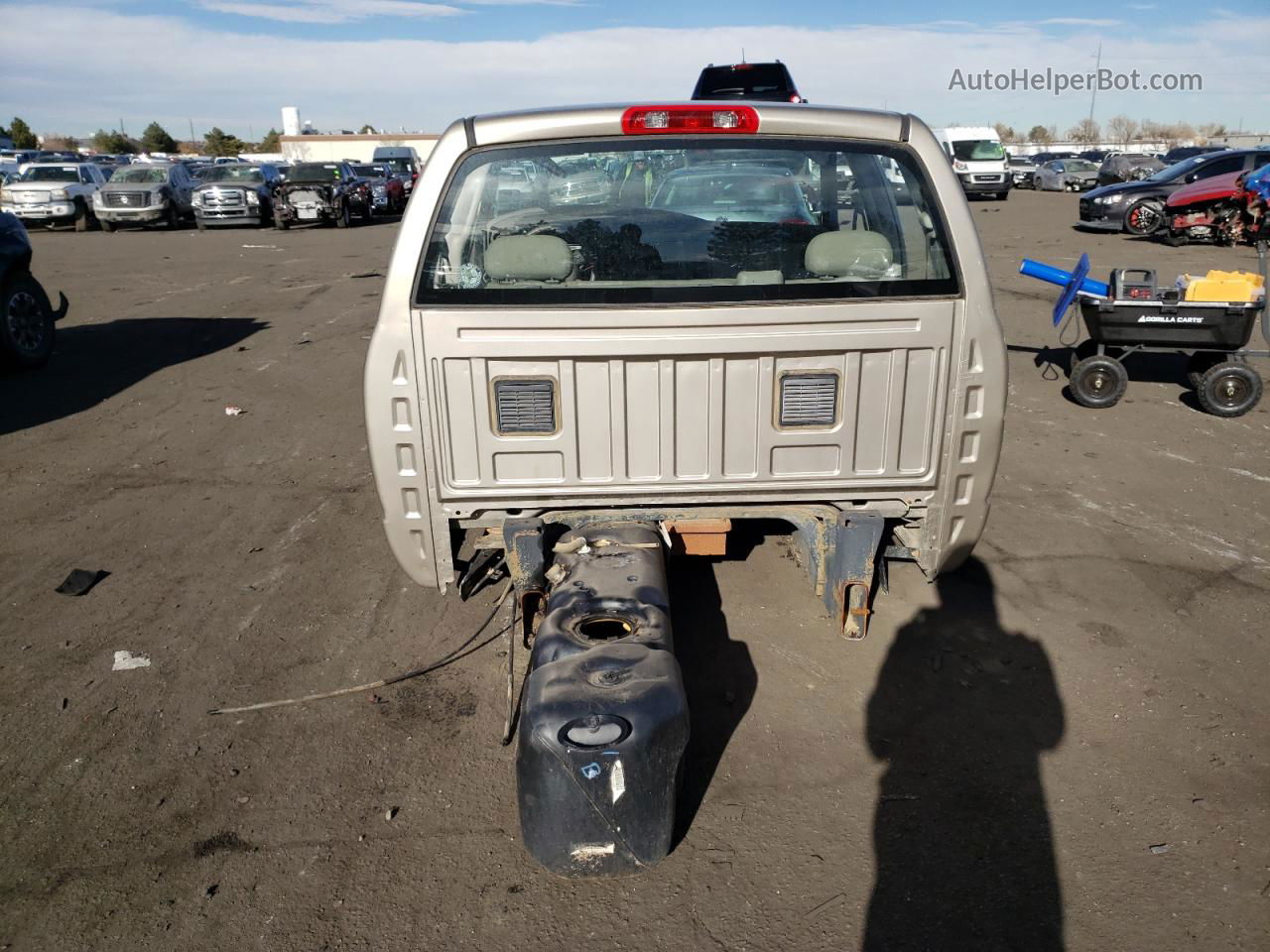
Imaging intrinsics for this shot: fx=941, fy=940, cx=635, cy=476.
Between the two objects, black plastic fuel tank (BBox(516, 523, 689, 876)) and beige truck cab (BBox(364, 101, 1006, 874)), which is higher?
beige truck cab (BBox(364, 101, 1006, 874))

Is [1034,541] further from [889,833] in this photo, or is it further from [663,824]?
[663,824]

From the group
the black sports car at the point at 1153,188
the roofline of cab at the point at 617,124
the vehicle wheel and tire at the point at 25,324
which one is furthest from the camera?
the black sports car at the point at 1153,188

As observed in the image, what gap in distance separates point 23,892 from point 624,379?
2.43m

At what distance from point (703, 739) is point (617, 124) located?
2.21 meters

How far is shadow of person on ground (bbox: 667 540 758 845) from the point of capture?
3195mm

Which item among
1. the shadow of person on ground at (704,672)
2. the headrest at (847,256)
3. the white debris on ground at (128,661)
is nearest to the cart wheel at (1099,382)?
the shadow of person on ground at (704,672)

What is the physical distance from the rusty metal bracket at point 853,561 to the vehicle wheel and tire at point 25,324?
8507 millimetres

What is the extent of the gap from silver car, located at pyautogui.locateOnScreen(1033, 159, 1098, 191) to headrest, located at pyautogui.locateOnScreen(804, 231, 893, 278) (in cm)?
3729

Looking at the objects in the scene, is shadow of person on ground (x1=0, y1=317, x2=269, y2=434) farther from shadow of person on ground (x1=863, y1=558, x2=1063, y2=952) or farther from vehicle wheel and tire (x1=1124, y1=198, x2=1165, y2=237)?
vehicle wheel and tire (x1=1124, y1=198, x2=1165, y2=237)

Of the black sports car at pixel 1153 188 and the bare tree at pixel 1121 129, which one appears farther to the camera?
the bare tree at pixel 1121 129

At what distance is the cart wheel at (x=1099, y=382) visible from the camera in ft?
24.4

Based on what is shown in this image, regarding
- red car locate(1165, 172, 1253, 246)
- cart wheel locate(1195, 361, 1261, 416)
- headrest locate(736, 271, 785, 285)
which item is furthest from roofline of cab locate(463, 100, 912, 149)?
red car locate(1165, 172, 1253, 246)

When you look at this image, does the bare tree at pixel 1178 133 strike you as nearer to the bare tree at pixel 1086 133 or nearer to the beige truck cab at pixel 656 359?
the bare tree at pixel 1086 133

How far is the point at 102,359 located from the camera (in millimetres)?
9773
